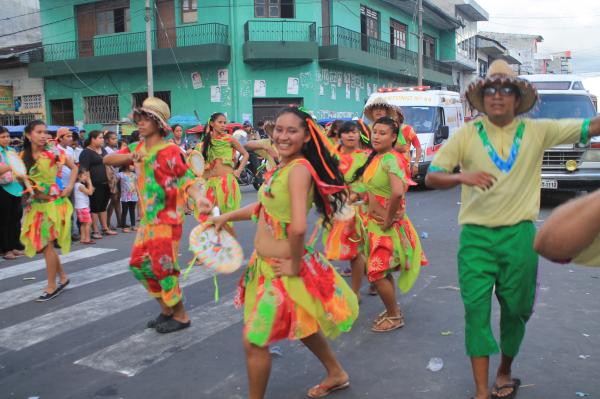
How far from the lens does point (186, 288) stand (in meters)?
6.37

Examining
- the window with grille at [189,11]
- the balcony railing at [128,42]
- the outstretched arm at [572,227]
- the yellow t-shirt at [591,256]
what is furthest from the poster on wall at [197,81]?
the outstretched arm at [572,227]

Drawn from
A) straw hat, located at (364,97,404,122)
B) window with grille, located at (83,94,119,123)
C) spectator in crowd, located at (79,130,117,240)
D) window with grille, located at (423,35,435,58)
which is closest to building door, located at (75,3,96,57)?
window with grille, located at (83,94,119,123)

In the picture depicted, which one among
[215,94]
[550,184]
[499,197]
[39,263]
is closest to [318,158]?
[499,197]

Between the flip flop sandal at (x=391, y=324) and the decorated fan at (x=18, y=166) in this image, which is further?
the decorated fan at (x=18, y=166)

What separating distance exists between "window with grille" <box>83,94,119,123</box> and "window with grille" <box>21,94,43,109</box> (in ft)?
9.39

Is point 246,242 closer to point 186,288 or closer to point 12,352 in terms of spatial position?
point 186,288

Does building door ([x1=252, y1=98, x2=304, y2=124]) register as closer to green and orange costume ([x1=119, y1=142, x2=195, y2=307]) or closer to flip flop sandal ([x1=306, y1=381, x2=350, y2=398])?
green and orange costume ([x1=119, y1=142, x2=195, y2=307])

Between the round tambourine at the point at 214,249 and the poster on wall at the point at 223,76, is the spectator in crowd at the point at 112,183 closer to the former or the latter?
the round tambourine at the point at 214,249

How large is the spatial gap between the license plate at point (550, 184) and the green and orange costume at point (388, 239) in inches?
294

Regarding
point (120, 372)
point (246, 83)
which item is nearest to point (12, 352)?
point (120, 372)

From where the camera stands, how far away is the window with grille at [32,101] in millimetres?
28391

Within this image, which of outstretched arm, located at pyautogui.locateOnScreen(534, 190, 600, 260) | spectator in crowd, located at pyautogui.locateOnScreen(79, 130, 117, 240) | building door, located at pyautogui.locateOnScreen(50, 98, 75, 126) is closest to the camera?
outstretched arm, located at pyautogui.locateOnScreen(534, 190, 600, 260)

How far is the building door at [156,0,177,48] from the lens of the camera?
81.2 ft

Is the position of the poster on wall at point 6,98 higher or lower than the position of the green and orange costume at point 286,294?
higher
